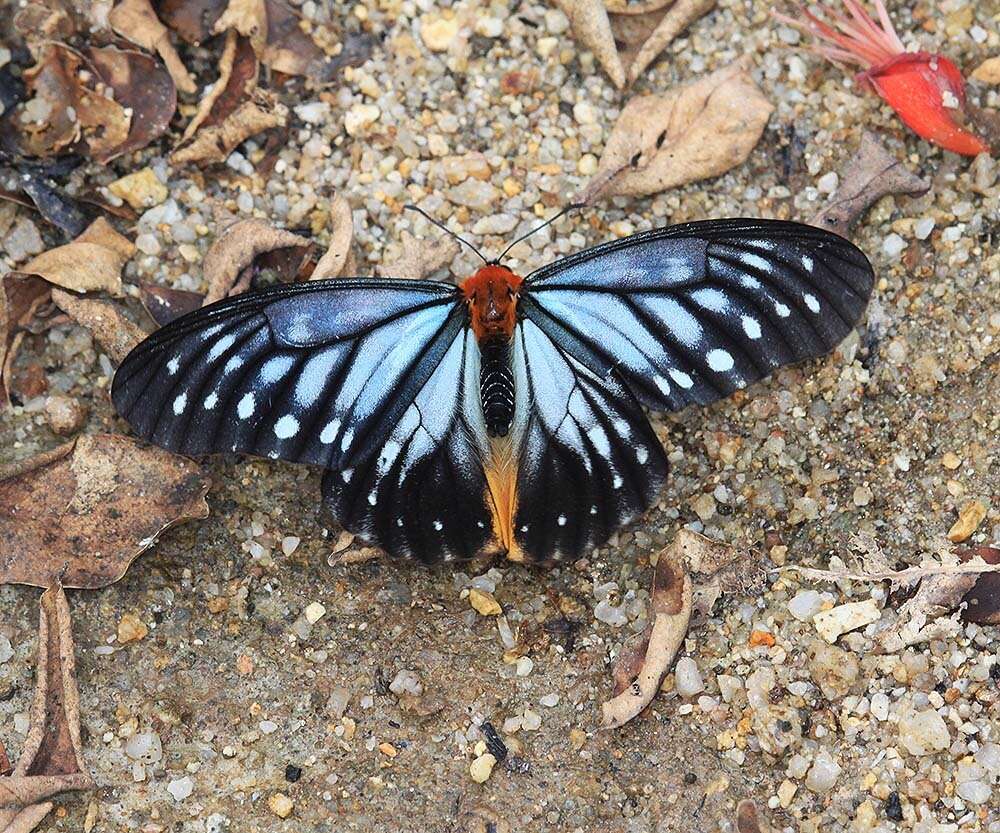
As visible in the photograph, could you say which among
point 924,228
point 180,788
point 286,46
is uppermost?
point 286,46

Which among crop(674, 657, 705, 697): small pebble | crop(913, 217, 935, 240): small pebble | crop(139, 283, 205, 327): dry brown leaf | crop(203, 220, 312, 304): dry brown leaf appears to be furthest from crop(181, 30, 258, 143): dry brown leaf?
crop(674, 657, 705, 697): small pebble

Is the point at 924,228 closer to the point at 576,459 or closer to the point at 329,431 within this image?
the point at 576,459

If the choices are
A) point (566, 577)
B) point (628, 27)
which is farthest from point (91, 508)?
point (628, 27)

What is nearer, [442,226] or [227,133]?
[442,226]

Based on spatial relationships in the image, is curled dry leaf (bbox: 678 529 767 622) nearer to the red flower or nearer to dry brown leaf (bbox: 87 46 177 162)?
the red flower

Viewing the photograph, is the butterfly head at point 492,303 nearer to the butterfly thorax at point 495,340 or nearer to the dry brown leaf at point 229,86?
the butterfly thorax at point 495,340

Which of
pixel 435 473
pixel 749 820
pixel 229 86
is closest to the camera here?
pixel 749 820

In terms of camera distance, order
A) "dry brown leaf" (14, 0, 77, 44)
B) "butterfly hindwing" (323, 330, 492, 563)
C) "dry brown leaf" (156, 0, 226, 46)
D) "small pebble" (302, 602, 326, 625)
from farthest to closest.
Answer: "dry brown leaf" (156, 0, 226, 46), "dry brown leaf" (14, 0, 77, 44), "small pebble" (302, 602, 326, 625), "butterfly hindwing" (323, 330, 492, 563)
